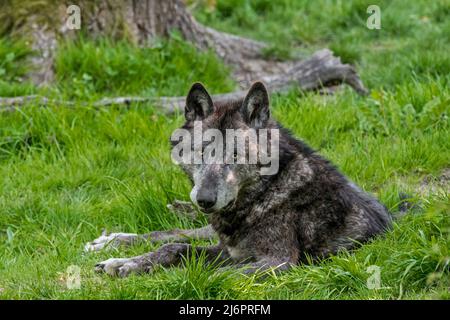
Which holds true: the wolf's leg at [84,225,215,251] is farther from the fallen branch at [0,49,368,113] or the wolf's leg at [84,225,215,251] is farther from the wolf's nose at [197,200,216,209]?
the fallen branch at [0,49,368,113]

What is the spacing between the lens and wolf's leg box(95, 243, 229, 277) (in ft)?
19.9

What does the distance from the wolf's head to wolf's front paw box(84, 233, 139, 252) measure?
0.89 meters

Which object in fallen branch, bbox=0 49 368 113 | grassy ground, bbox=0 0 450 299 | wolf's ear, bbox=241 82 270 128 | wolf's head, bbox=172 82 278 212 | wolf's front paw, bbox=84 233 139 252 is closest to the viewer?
grassy ground, bbox=0 0 450 299

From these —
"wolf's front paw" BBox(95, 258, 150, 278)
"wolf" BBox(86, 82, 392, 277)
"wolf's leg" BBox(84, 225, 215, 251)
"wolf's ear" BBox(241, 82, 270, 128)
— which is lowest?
"wolf's leg" BBox(84, 225, 215, 251)

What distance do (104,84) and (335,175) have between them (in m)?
4.13

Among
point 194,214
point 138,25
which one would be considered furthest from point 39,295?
point 138,25

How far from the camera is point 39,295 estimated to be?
559 centimetres

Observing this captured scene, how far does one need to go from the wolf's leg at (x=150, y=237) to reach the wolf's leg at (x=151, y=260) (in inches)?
15.9

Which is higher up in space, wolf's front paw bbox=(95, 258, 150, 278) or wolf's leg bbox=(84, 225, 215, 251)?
wolf's front paw bbox=(95, 258, 150, 278)

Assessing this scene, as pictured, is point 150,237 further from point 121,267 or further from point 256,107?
point 256,107

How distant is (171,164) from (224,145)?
6.44 feet

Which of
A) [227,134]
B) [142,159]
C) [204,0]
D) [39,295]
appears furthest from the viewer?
[204,0]

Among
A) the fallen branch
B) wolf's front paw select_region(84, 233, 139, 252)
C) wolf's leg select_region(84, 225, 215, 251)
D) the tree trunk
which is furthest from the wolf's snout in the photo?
the tree trunk
